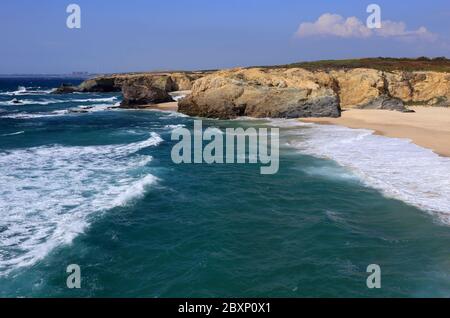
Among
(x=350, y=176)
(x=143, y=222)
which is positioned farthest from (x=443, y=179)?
(x=143, y=222)

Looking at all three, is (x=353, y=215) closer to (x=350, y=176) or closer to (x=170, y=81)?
(x=350, y=176)

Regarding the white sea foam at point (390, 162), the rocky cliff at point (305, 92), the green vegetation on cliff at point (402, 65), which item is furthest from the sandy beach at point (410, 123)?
the green vegetation on cliff at point (402, 65)

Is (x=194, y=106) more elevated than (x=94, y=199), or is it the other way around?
(x=194, y=106)

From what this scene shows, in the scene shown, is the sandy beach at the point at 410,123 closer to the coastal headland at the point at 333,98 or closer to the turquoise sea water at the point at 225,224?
the coastal headland at the point at 333,98

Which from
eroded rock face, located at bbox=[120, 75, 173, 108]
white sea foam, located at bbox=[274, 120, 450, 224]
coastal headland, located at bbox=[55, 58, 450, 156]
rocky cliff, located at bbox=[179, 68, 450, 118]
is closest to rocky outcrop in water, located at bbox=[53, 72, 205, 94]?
eroded rock face, located at bbox=[120, 75, 173, 108]

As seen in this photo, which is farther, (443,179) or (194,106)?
(194,106)

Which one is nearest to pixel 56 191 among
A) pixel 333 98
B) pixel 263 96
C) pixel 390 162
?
pixel 390 162
